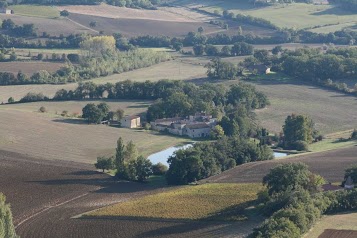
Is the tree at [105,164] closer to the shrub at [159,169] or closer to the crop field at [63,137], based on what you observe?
the shrub at [159,169]

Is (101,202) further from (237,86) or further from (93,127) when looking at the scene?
(237,86)

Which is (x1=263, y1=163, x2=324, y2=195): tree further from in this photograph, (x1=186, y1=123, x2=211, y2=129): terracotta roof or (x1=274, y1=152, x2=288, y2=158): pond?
(x1=186, y1=123, x2=211, y2=129): terracotta roof

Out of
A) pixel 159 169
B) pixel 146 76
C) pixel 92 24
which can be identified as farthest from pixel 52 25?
pixel 159 169

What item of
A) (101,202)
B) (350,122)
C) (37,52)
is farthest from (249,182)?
(37,52)

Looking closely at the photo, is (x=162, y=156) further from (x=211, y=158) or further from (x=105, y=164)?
(x=211, y=158)

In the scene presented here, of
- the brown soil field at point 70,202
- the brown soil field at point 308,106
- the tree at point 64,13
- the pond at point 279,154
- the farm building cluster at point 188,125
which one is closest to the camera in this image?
the brown soil field at point 70,202

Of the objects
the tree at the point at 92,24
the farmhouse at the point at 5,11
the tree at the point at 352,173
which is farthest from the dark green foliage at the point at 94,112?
the farmhouse at the point at 5,11

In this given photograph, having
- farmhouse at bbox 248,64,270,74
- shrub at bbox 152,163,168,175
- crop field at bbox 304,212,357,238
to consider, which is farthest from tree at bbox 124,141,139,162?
farmhouse at bbox 248,64,270,74
